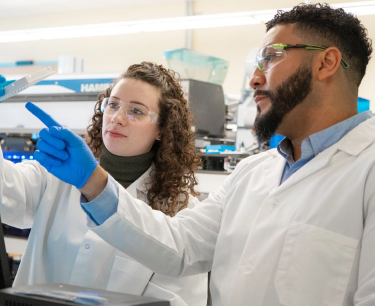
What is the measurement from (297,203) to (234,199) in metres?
0.25

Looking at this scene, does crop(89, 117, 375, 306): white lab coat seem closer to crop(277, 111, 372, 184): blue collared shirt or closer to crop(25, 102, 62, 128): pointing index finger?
crop(277, 111, 372, 184): blue collared shirt

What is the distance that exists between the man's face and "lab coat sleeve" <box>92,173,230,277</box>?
28cm

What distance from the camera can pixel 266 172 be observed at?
155 cm

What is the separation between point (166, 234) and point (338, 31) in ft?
2.62

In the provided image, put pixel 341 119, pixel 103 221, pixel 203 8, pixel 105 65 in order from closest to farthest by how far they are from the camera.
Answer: pixel 103 221, pixel 341 119, pixel 203 8, pixel 105 65

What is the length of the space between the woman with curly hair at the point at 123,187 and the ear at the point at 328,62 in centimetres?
67

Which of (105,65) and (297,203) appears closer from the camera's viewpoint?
(297,203)

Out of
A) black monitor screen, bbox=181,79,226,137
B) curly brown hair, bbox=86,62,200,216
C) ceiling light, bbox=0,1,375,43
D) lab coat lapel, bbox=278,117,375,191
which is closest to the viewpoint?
lab coat lapel, bbox=278,117,375,191

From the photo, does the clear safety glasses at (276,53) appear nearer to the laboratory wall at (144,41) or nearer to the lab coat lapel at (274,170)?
the lab coat lapel at (274,170)

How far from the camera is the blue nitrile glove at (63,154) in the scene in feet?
3.97

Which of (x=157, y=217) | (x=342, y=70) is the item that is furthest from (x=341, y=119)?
(x=157, y=217)

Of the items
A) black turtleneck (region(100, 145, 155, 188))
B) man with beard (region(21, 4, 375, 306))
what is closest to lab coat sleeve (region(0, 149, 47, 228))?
black turtleneck (region(100, 145, 155, 188))

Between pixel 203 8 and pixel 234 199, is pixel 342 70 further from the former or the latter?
pixel 203 8

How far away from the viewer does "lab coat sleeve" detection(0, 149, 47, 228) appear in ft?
5.44
